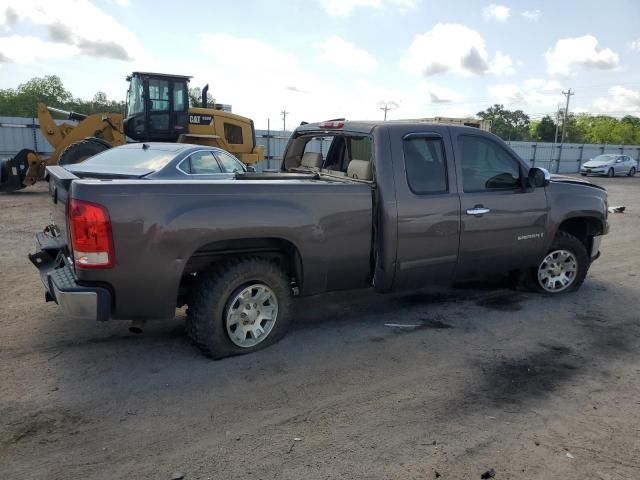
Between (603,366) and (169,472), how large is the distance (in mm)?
3512

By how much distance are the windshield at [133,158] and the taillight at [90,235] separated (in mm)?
A: 4774

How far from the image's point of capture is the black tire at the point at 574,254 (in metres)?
5.94

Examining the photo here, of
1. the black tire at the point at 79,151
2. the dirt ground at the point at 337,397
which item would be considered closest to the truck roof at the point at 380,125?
the dirt ground at the point at 337,397

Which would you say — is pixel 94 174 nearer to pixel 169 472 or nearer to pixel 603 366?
pixel 169 472

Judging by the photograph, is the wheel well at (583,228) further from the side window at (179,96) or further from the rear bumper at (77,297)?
the side window at (179,96)

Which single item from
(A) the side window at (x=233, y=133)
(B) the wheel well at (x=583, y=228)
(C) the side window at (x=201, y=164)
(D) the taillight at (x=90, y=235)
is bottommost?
(B) the wheel well at (x=583, y=228)

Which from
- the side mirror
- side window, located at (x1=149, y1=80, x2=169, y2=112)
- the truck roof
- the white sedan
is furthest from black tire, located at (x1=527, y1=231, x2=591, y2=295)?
the white sedan

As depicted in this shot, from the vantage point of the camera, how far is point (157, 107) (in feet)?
49.5

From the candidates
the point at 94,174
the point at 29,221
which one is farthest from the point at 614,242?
the point at 29,221

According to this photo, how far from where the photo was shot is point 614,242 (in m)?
9.82

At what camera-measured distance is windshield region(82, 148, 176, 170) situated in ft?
26.7

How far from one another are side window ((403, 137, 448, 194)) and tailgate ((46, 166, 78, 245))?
9.36ft

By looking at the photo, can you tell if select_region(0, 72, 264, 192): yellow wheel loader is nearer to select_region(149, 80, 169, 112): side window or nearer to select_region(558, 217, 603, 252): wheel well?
select_region(149, 80, 169, 112): side window

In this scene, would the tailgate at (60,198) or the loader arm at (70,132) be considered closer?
the tailgate at (60,198)
